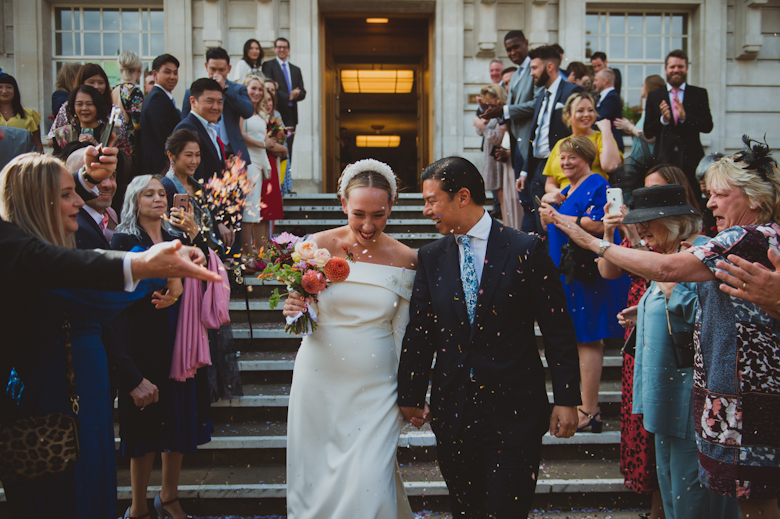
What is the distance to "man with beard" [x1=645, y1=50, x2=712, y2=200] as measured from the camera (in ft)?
19.7

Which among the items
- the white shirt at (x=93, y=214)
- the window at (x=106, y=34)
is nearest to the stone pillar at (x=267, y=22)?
the window at (x=106, y=34)

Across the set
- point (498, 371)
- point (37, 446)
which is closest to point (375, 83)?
point (498, 371)

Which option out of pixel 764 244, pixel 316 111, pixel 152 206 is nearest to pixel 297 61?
pixel 316 111

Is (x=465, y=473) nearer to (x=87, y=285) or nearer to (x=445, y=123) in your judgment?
(x=87, y=285)

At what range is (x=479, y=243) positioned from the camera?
266 cm

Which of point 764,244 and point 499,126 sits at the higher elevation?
point 499,126

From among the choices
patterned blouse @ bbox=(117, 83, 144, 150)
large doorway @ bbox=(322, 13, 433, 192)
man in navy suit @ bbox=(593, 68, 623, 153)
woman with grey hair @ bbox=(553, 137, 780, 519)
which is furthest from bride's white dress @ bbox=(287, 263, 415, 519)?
man in navy suit @ bbox=(593, 68, 623, 153)

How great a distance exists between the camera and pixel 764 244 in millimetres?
2195

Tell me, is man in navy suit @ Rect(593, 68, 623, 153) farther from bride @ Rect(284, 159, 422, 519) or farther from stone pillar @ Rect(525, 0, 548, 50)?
bride @ Rect(284, 159, 422, 519)

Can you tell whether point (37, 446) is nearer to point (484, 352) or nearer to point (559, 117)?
point (484, 352)

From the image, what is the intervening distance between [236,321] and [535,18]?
7.89 meters

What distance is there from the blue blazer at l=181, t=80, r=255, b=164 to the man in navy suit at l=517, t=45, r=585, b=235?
3076 millimetres

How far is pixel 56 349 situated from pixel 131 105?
4187 millimetres

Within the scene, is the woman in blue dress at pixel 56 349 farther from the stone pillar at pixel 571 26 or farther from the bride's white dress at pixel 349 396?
the stone pillar at pixel 571 26
